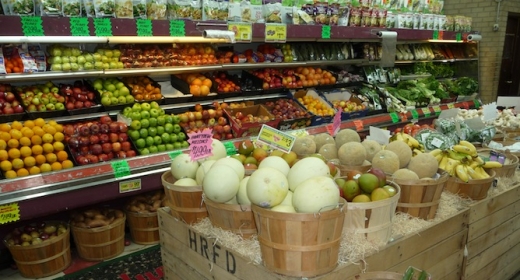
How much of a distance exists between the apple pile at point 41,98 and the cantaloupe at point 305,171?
2.50 metres

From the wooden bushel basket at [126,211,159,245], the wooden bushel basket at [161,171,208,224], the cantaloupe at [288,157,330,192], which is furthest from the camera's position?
the wooden bushel basket at [126,211,159,245]

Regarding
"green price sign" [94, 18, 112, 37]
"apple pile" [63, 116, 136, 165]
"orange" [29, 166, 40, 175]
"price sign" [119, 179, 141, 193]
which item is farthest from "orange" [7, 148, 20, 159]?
"green price sign" [94, 18, 112, 37]

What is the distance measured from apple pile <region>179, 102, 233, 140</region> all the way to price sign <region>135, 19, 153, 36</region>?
91cm

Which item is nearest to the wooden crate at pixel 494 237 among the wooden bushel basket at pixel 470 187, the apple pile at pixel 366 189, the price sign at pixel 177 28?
the wooden bushel basket at pixel 470 187

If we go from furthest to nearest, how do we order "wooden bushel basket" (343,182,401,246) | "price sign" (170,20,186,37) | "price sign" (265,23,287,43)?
"price sign" (265,23,287,43) → "price sign" (170,20,186,37) → "wooden bushel basket" (343,182,401,246)

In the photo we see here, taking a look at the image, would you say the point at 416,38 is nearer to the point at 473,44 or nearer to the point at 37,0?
the point at 473,44

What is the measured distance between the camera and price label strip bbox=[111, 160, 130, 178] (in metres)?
3.37

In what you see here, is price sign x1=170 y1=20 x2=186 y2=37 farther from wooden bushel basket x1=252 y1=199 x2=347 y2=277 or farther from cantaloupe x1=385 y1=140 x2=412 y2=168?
wooden bushel basket x1=252 y1=199 x2=347 y2=277

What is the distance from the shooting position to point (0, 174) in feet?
10.00

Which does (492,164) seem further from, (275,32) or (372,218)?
(275,32)

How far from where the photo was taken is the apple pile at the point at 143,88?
13.4ft

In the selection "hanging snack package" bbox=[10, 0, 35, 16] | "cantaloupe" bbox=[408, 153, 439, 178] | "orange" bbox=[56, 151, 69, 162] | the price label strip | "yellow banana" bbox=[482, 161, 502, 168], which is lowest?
the price label strip

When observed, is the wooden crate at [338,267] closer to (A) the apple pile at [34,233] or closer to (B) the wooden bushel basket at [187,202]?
(B) the wooden bushel basket at [187,202]

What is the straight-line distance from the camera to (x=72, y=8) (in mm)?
3281
